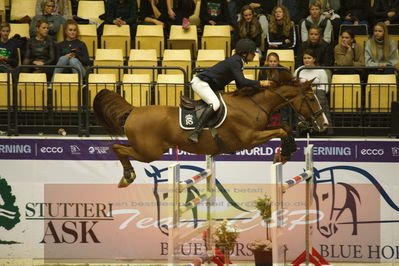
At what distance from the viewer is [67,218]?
1216 centimetres

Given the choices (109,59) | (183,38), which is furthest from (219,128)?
(183,38)

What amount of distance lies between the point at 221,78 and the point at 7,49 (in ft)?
15.6

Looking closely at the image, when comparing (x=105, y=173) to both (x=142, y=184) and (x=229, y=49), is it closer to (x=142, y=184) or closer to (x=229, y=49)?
(x=142, y=184)

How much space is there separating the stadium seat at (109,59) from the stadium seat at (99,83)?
53 cm

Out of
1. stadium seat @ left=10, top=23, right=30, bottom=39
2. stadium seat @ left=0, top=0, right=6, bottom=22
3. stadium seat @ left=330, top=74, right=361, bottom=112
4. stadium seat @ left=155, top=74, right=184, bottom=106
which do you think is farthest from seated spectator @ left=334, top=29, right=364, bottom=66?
stadium seat @ left=0, top=0, right=6, bottom=22

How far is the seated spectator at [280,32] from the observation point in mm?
13328

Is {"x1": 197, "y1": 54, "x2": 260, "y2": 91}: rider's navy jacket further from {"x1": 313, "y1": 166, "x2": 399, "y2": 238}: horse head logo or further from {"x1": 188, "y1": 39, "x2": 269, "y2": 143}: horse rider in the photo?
{"x1": 313, "y1": 166, "x2": 399, "y2": 238}: horse head logo

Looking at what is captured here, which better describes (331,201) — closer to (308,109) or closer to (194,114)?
(308,109)

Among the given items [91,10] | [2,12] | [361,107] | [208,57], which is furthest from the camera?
[91,10]

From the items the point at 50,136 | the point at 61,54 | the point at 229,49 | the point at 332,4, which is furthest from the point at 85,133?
the point at 332,4

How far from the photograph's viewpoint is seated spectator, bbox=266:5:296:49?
13.3 metres

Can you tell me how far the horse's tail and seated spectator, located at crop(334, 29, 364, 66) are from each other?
3.99 m

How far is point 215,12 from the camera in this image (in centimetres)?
1416

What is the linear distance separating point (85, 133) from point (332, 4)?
15.2ft
